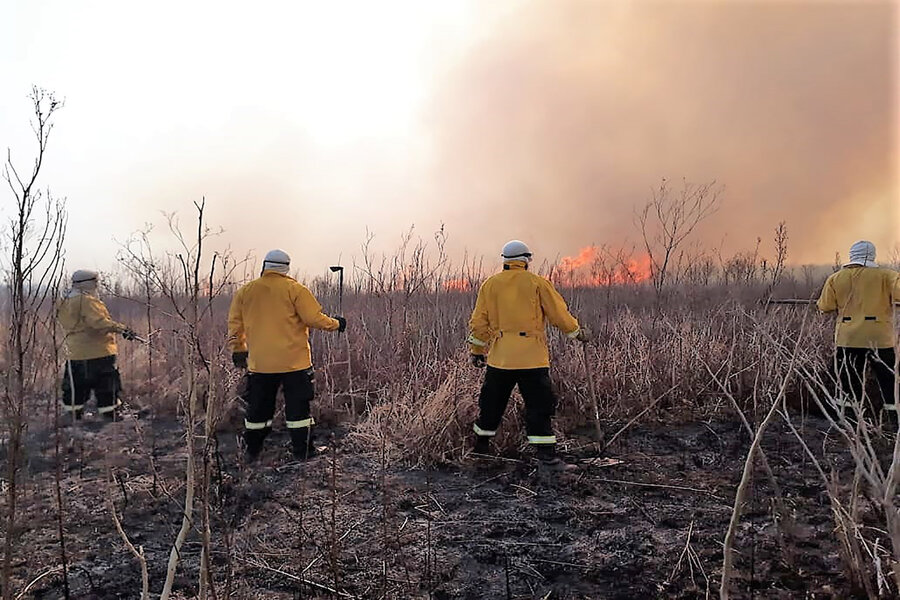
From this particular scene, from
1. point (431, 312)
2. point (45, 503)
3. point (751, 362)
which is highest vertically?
point (431, 312)

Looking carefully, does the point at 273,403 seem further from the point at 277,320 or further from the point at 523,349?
the point at 523,349

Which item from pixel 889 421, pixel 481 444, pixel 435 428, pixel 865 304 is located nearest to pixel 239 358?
pixel 435 428

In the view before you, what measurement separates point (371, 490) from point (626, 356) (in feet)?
10.7

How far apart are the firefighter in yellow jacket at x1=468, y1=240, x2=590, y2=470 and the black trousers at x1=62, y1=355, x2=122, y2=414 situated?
Result: 449 centimetres

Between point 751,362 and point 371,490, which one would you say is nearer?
point 371,490

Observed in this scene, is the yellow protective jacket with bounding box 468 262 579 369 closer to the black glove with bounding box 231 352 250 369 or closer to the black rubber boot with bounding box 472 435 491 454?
the black rubber boot with bounding box 472 435 491 454

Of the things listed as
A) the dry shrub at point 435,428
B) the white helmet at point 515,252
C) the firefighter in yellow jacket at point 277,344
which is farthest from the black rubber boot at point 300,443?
the white helmet at point 515,252

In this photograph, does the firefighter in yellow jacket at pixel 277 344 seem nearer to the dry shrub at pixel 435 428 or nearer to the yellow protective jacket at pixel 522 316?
the dry shrub at pixel 435 428

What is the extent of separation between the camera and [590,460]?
4.73 m

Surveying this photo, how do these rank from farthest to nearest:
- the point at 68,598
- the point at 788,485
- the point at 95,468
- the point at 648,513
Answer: the point at 95,468 → the point at 788,485 → the point at 648,513 → the point at 68,598

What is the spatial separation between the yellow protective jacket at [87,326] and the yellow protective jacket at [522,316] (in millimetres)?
4294

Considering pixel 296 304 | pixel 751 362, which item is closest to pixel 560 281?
pixel 751 362

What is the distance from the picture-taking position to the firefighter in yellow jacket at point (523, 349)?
4.60 meters

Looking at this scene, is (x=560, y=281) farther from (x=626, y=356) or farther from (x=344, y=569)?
(x=344, y=569)
